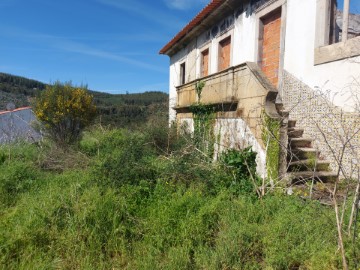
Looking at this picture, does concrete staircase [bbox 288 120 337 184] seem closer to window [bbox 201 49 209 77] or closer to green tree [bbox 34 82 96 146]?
green tree [bbox 34 82 96 146]

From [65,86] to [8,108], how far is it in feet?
43.9

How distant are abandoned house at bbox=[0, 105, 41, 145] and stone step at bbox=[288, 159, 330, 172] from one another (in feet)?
30.6

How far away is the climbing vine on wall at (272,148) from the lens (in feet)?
15.6

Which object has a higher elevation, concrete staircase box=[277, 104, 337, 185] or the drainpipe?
the drainpipe

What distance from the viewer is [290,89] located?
6.64 meters

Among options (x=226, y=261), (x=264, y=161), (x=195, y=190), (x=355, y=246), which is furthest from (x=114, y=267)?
(x=264, y=161)

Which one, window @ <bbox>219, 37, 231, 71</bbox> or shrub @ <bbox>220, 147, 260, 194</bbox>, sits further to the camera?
window @ <bbox>219, 37, 231, 71</bbox>

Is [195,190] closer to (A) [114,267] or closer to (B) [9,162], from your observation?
(A) [114,267]

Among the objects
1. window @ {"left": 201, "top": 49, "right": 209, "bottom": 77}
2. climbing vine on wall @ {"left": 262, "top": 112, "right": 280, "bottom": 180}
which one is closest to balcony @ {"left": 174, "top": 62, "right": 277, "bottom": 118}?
climbing vine on wall @ {"left": 262, "top": 112, "right": 280, "bottom": 180}

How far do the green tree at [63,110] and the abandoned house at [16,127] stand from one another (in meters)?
1.89

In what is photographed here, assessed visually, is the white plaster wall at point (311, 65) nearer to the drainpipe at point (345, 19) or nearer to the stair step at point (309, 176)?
the drainpipe at point (345, 19)

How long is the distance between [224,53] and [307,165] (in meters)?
6.65

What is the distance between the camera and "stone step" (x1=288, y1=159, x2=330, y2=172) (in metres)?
5.02

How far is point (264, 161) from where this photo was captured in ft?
16.5
